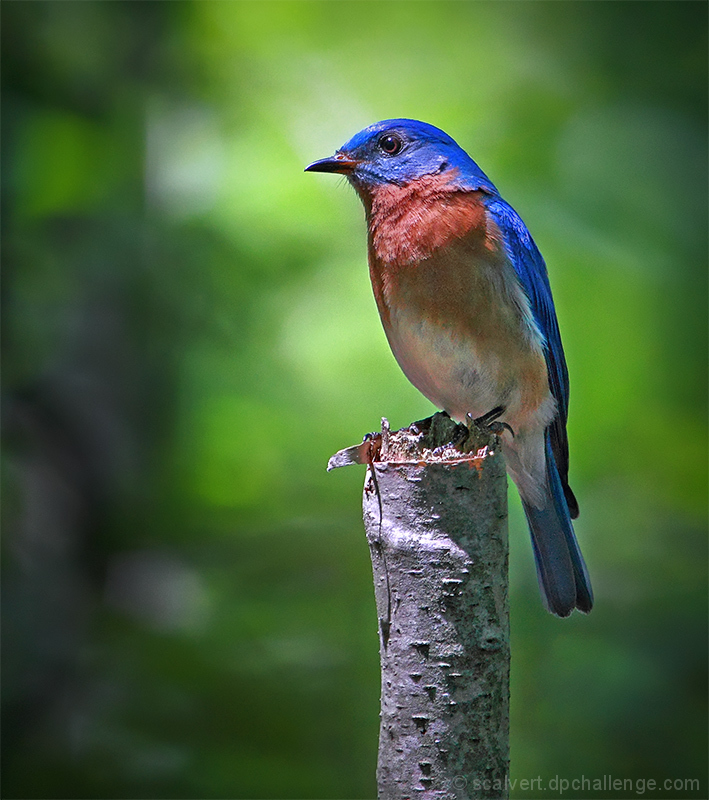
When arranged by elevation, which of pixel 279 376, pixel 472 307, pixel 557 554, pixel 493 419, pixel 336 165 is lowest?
pixel 557 554

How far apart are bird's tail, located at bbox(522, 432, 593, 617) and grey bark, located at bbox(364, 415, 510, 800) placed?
131 cm

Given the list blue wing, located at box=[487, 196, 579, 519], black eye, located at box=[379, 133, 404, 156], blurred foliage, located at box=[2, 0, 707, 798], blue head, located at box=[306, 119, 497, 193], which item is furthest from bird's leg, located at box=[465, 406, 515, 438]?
blurred foliage, located at box=[2, 0, 707, 798]

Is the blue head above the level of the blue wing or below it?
above

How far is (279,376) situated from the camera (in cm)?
469

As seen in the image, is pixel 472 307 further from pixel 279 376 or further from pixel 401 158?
pixel 279 376

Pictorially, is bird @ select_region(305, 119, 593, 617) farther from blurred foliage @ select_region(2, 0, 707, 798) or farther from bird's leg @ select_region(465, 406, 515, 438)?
blurred foliage @ select_region(2, 0, 707, 798)

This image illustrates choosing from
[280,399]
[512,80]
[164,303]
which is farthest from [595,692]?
[512,80]

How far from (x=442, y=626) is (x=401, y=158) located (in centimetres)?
201

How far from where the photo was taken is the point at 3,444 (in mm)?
4547

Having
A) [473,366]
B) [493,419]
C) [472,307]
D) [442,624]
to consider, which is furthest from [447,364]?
[442,624]

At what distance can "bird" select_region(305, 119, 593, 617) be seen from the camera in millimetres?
3117

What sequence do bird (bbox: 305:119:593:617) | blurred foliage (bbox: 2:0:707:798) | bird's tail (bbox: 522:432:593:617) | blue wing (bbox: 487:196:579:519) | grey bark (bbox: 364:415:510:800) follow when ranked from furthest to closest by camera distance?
blurred foliage (bbox: 2:0:707:798) → bird's tail (bbox: 522:432:593:617) → blue wing (bbox: 487:196:579:519) → bird (bbox: 305:119:593:617) → grey bark (bbox: 364:415:510:800)

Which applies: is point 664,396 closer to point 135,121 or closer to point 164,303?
point 164,303

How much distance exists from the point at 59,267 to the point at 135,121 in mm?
972
